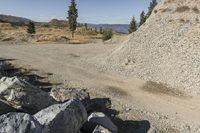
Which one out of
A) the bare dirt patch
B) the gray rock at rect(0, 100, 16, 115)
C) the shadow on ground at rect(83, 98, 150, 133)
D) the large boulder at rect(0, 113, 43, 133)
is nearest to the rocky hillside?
the bare dirt patch

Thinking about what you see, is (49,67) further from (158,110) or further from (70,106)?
(70,106)

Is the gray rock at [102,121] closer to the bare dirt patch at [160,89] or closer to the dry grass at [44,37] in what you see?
the bare dirt patch at [160,89]

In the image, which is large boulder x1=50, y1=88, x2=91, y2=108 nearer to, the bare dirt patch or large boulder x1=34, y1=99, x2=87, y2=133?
large boulder x1=34, y1=99, x2=87, y2=133

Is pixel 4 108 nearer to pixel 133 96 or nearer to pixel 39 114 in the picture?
pixel 39 114

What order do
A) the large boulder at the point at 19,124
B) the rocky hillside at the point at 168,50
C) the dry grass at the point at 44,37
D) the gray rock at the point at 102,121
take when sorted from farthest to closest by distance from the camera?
the dry grass at the point at 44,37 < the rocky hillside at the point at 168,50 < the gray rock at the point at 102,121 < the large boulder at the point at 19,124

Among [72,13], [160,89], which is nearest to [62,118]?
[160,89]

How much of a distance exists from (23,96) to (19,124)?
571 cm

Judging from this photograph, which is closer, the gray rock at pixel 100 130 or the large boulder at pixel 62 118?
the large boulder at pixel 62 118

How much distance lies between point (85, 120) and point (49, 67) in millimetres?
25640

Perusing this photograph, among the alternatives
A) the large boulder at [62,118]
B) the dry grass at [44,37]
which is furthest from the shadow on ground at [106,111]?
the dry grass at [44,37]

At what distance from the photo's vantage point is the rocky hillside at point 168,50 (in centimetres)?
3478

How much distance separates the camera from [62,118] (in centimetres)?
1622

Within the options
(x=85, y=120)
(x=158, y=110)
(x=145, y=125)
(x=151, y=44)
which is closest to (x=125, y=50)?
(x=151, y=44)

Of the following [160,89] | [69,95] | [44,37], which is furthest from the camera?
[44,37]
